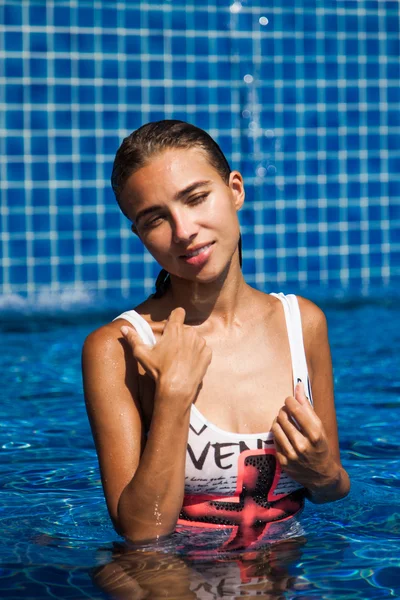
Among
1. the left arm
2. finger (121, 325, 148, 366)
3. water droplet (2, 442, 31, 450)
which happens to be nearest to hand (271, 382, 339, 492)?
the left arm

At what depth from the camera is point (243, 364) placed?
274 cm

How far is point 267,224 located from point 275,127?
0.79 meters

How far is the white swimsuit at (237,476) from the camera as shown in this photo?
2574mm

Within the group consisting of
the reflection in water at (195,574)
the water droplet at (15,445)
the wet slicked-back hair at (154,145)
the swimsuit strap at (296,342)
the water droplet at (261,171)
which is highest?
the wet slicked-back hair at (154,145)

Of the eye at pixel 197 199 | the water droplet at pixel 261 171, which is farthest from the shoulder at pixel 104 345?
the water droplet at pixel 261 171

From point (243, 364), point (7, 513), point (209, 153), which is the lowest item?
point (7, 513)

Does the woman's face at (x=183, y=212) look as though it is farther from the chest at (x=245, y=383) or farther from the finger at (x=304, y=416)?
the finger at (x=304, y=416)

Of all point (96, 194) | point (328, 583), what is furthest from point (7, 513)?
point (96, 194)

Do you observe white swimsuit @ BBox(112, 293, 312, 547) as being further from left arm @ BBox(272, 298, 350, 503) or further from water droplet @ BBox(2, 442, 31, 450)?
water droplet @ BBox(2, 442, 31, 450)

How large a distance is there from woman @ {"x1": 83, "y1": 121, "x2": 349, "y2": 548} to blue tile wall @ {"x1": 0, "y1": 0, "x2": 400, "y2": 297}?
17.1 feet

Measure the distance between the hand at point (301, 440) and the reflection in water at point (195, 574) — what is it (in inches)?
9.0

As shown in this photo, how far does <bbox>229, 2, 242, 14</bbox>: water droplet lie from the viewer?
8.27 meters

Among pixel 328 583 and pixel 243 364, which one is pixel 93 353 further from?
pixel 328 583

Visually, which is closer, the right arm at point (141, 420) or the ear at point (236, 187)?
the right arm at point (141, 420)
